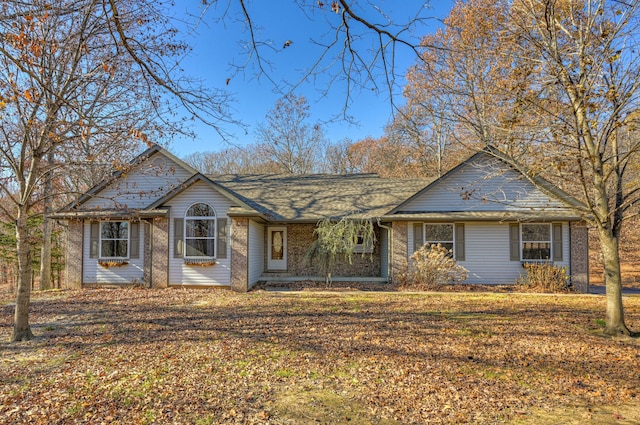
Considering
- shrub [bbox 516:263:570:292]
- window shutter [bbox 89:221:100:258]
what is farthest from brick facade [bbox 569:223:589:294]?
window shutter [bbox 89:221:100:258]

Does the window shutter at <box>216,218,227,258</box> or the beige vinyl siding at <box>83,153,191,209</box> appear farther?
the beige vinyl siding at <box>83,153,191,209</box>

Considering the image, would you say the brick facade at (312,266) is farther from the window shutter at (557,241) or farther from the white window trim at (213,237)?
the window shutter at (557,241)

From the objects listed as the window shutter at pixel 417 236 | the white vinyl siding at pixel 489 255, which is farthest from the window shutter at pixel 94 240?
the white vinyl siding at pixel 489 255

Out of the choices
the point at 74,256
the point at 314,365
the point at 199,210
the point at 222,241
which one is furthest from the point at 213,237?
the point at 314,365

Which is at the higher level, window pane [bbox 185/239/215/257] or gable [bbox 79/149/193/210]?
gable [bbox 79/149/193/210]

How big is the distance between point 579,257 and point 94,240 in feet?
56.0

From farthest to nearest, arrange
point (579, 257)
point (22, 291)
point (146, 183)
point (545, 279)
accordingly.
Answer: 1. point (146, 183)
2. point (579, 257)
3. point (545, 279)
4. point (22, 291)

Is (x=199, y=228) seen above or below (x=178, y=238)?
above

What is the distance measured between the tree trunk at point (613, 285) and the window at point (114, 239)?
13987mm

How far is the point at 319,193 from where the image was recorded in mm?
16828

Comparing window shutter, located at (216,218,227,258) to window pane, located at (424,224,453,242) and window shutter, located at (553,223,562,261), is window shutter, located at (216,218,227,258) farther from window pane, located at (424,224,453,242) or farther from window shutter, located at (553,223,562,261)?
window shutter, located at (553,223,562,261)

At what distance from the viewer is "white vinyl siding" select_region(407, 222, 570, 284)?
1327 cm

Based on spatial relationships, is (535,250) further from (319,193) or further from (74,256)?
(74,256)

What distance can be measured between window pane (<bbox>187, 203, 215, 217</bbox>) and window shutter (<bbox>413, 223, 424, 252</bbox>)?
7262 mm
